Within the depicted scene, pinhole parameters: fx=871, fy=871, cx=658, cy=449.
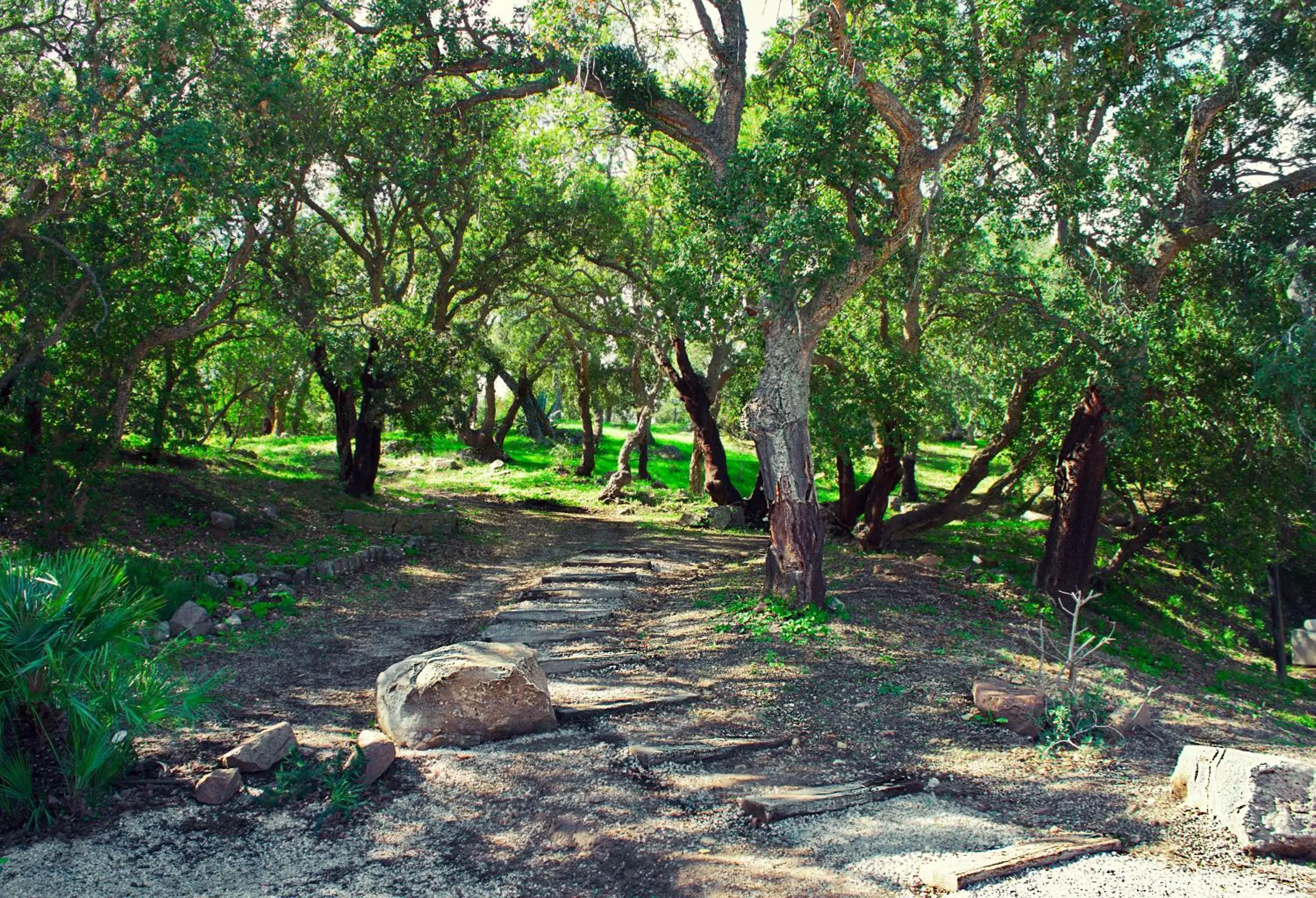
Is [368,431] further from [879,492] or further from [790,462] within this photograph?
[790,462]

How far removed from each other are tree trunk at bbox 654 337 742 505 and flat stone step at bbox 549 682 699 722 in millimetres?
9806

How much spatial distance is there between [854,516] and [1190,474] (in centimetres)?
512

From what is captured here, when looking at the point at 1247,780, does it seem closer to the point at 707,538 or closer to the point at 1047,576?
the point at 1047,576

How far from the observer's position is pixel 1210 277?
35.3 feet

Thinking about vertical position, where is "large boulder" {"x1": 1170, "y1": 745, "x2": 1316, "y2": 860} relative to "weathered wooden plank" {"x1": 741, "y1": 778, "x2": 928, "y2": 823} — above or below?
above

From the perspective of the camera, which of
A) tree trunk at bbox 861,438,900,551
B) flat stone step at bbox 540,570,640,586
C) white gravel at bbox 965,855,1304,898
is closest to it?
white gravel at bbox 965,855,1304,898

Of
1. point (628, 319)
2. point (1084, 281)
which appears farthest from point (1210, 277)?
point (628, 319)

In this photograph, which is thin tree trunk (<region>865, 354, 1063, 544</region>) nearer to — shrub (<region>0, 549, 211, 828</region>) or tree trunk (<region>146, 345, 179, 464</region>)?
tree trunk (<region>146, 345, 179, 464</region>)

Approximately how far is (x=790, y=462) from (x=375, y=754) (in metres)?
5.18

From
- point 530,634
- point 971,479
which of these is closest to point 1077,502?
point 971,479

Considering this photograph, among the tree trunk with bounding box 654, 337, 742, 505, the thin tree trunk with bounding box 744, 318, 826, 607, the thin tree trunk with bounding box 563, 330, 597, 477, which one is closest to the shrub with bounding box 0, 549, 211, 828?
the thin tree trunk with bounding box 744, 318, 826, 607

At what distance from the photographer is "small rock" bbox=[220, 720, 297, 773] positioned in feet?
16.3

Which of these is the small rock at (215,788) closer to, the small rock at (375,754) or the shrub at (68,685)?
the shrub at (68,685)

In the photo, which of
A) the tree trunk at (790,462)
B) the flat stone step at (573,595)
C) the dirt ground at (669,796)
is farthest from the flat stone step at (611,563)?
the tree trunk at (790,462)
